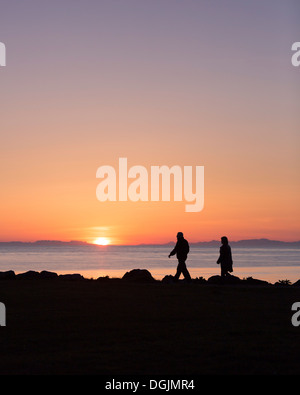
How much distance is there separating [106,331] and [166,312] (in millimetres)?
2984

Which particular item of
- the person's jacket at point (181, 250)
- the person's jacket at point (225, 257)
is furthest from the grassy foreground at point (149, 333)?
the person's jacket at point (181, 250)

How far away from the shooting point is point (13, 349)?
10219 mm

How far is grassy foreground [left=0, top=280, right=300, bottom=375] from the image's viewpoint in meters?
9.02

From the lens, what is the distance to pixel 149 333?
458 inches

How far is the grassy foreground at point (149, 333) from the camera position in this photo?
902cm

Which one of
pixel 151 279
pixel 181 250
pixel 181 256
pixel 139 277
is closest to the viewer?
pixel 181 256

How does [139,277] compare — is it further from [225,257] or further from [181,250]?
[225,257]

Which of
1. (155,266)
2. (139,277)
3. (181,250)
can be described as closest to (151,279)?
(139,277)

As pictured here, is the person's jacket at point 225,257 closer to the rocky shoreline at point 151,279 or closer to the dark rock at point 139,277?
the rocky shoreline at point 151,279

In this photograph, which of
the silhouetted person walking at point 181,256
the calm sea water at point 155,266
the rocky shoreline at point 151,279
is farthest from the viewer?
the calm sea water at point 155,266

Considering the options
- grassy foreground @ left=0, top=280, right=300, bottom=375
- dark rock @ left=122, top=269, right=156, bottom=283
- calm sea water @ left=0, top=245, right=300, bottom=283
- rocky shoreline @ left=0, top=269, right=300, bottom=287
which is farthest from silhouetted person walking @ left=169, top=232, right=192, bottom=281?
calm sea water @ left=0, top=245, right=300, bottom=283

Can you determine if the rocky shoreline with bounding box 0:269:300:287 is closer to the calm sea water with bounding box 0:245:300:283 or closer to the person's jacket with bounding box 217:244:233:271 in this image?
the person's jacket with bounding box 217:244:233:271
